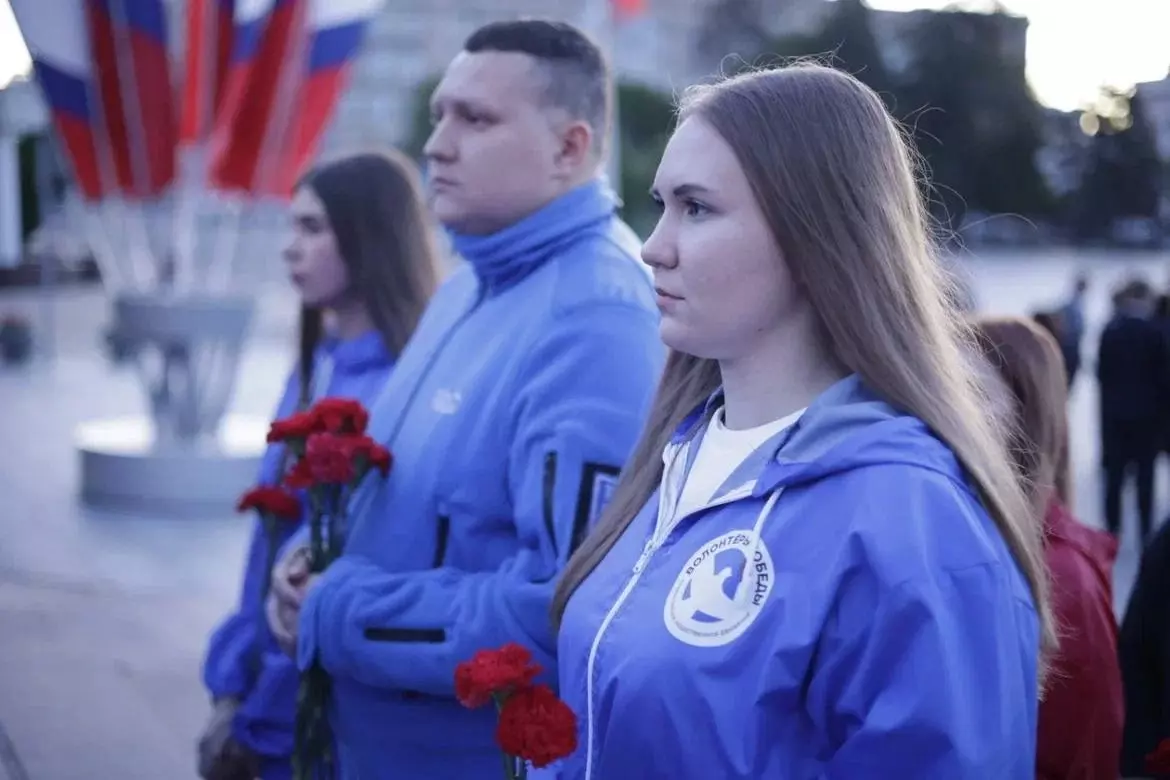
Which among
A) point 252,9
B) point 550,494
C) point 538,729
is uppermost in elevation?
point 252,9

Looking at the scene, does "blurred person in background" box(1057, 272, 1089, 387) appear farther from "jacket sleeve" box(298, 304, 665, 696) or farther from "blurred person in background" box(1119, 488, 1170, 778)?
"jacket sleeve" box(298, 304, 665, 696)

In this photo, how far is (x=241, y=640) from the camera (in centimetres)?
322

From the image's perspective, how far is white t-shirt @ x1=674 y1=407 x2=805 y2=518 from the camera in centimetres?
177

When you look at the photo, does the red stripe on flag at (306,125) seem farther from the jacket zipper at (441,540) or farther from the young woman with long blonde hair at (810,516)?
the young woman with long blonde hair at (810,516)

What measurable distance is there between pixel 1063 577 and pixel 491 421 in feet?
3.50

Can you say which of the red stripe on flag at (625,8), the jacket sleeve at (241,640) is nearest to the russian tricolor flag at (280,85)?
the red stripe on flag at (625,8)

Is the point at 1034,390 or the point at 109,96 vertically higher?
the point at 109,96

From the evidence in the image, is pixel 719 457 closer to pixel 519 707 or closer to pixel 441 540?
pixel 519 707

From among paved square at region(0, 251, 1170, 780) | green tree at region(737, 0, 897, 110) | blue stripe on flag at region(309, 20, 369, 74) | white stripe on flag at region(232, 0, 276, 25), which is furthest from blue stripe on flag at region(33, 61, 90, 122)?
green tree at region(737, 0, 897, 110)

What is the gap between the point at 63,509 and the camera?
9.65 m

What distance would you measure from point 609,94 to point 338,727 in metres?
1.30

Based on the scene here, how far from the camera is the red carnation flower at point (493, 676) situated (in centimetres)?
167

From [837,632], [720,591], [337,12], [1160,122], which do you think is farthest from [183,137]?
[1160,122]

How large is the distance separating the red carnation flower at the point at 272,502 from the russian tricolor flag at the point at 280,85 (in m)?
7.65
